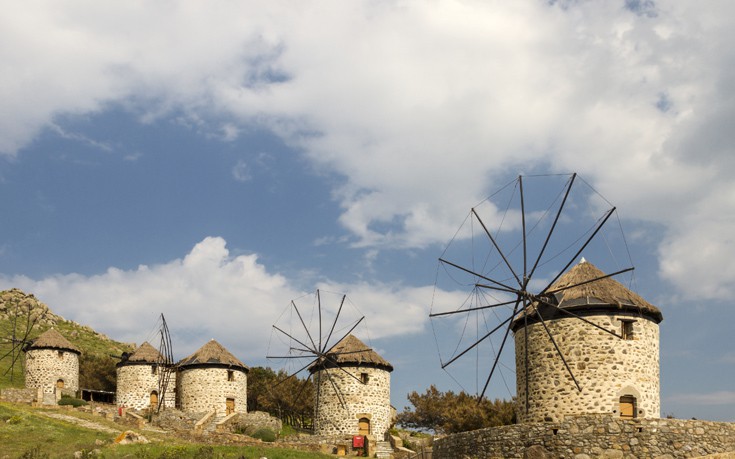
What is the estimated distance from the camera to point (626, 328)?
82.2ft

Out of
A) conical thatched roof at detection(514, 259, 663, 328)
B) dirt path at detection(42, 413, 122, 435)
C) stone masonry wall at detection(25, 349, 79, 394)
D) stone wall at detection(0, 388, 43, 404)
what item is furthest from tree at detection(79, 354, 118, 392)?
conical thatched roof at detection(514, 259, 663, 328)

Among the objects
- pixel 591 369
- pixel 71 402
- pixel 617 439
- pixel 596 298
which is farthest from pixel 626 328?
pixel 71 402

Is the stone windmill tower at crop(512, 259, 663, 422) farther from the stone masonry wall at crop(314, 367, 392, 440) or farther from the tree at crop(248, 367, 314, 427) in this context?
the tree at crop(248, 367, 314, 427)

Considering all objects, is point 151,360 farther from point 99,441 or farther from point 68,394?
point 99,441

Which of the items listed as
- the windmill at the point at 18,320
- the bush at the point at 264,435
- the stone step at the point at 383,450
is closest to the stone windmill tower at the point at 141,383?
the bush at the point at 264,435

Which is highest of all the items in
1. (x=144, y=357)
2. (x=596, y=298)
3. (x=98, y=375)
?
(x=596, y=298)

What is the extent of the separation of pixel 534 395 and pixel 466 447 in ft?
13.4

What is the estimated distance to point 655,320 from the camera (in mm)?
25922

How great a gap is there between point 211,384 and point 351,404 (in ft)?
34.2

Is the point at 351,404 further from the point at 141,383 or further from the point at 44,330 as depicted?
the point at 44,330

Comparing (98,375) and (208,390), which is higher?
(98,375)

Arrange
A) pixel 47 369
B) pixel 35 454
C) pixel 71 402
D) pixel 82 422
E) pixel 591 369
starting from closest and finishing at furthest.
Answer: pixel 591 369 → pixel 35 454 → pixel 82 422 → pixel 71 402 → pixel 47 369

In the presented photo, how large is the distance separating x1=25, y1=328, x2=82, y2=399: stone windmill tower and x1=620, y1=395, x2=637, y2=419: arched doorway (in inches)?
1563

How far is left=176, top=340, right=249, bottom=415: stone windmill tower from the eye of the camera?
155 feet
